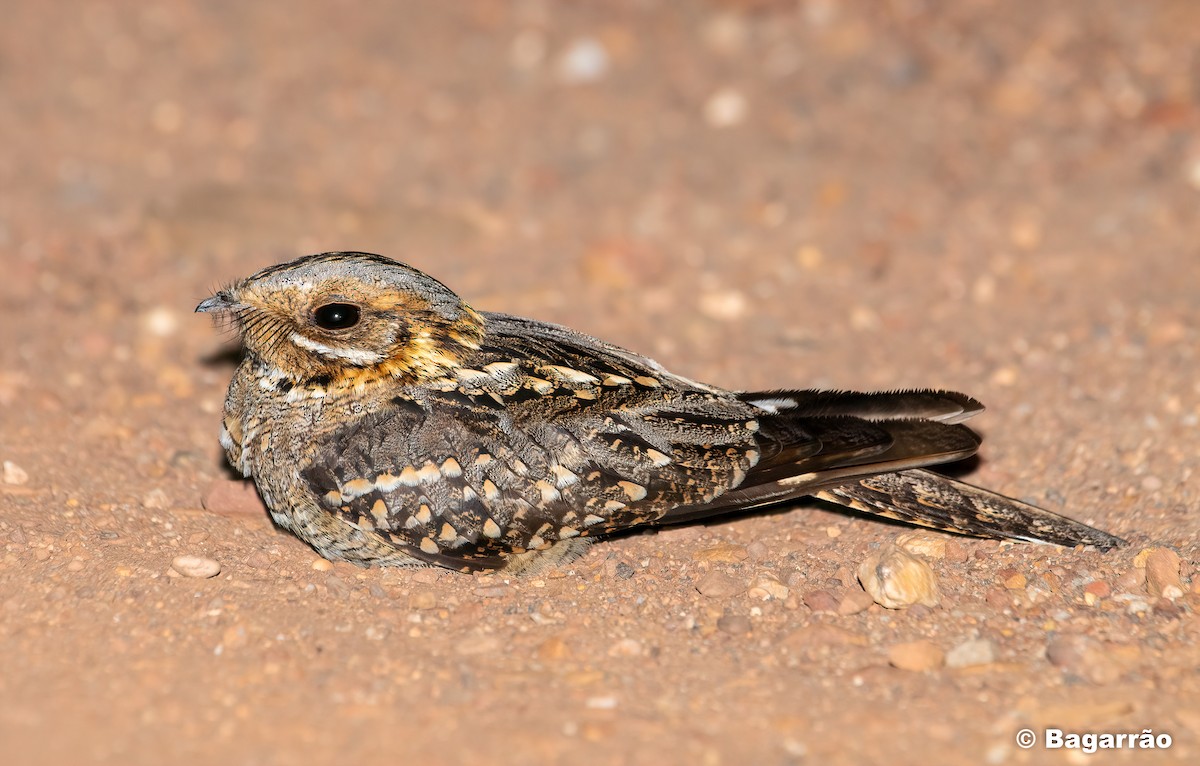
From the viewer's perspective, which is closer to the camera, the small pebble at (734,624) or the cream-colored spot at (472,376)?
the small pebble at (734,624)

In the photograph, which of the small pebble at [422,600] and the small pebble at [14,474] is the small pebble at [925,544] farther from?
the small pebble at [14,474]

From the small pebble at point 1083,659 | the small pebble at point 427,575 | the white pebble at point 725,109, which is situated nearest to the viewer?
the small pebble at point 1083,659

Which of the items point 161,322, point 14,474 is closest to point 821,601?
point 14,474

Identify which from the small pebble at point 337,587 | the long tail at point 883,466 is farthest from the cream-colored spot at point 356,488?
the long tail at point 883,466

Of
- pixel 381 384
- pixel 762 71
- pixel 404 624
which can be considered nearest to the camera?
pixel 404 624

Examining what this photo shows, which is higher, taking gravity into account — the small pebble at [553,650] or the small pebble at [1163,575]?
the small pebble at [1163,575]

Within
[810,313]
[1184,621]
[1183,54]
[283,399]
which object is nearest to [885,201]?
[810,313]

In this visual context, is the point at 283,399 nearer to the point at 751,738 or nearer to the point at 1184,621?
the point at 751,738
